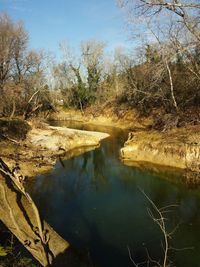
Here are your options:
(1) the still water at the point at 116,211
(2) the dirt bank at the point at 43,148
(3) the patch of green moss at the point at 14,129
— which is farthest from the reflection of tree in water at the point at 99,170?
(3) the patch of green moss at the point at 14,129

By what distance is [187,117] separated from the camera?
945 inches

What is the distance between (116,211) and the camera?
12.7 metres

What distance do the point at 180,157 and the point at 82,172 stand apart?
6294 millimetres

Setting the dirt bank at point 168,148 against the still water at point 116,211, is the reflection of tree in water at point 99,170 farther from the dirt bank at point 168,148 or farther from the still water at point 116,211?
the dirt bank at point 168,148

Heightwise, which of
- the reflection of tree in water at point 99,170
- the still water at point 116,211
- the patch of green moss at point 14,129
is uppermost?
the patch of green moss at point 14,129

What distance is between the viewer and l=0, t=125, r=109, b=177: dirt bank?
18.8 meters

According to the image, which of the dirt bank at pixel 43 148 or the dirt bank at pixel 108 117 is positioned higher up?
the dirt bank at pixel 108 117

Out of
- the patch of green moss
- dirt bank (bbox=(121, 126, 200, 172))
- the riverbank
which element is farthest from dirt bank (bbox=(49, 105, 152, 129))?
the patch of green moss

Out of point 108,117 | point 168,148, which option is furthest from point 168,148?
point 108,117

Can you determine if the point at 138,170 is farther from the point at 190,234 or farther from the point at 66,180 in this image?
the point at 190,234

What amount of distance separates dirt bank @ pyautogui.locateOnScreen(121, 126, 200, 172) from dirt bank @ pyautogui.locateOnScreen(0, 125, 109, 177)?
5.13 m

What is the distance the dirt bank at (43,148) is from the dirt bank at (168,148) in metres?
5.13

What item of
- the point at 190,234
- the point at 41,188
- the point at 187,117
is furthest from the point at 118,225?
the point at 187,117

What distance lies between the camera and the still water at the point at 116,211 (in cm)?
973
